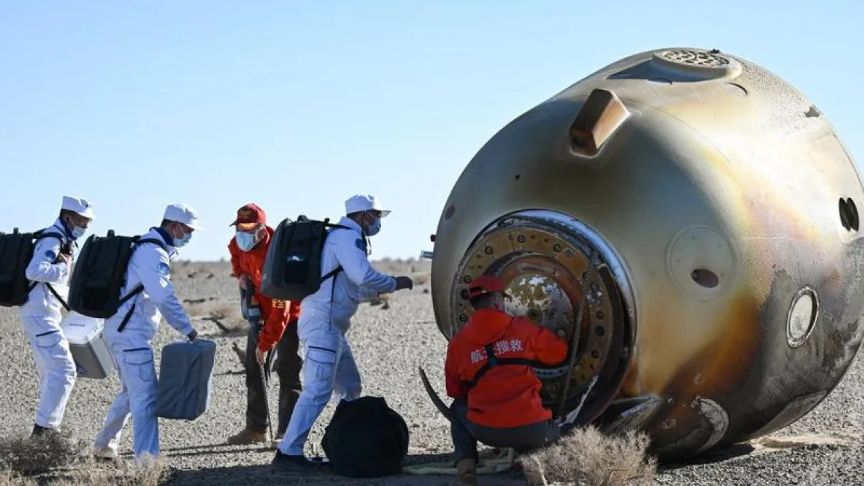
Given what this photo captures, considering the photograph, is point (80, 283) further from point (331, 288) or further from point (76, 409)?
point (76, 409)

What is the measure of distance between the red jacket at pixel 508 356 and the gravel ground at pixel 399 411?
0.63 m

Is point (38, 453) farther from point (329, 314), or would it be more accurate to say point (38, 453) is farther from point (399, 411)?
point (399, 411)

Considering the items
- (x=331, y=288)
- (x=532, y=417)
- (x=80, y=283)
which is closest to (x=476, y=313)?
(x=532, y=417)

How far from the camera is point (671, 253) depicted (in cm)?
882

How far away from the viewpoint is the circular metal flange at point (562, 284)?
8.91m

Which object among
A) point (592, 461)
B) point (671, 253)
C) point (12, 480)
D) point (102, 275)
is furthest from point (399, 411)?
point (671, 253)

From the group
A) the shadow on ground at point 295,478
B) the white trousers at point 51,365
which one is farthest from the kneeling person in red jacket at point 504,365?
the white trousers at point 51,365

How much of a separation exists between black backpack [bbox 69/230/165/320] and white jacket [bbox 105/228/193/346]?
0.04 m

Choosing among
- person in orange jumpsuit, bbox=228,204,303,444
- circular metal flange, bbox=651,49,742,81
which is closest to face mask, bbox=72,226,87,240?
person in orange jumpsuit, bbox=228,204,303,444

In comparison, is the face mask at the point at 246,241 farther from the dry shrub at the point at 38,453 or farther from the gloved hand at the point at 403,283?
the dry shrub at the point at 38,453

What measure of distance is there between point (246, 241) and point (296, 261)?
1.48 meters

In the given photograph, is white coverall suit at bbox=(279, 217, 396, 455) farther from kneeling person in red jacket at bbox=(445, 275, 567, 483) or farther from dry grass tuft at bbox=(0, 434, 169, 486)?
kneeling person in red jacket at bbox=(445, 275, 567, 483)

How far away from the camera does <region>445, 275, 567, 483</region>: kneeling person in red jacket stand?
29.2 feet

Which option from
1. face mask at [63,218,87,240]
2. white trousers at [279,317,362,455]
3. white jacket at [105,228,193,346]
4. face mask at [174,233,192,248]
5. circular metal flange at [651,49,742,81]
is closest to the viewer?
circular metal flange at [651,49,742,81]
